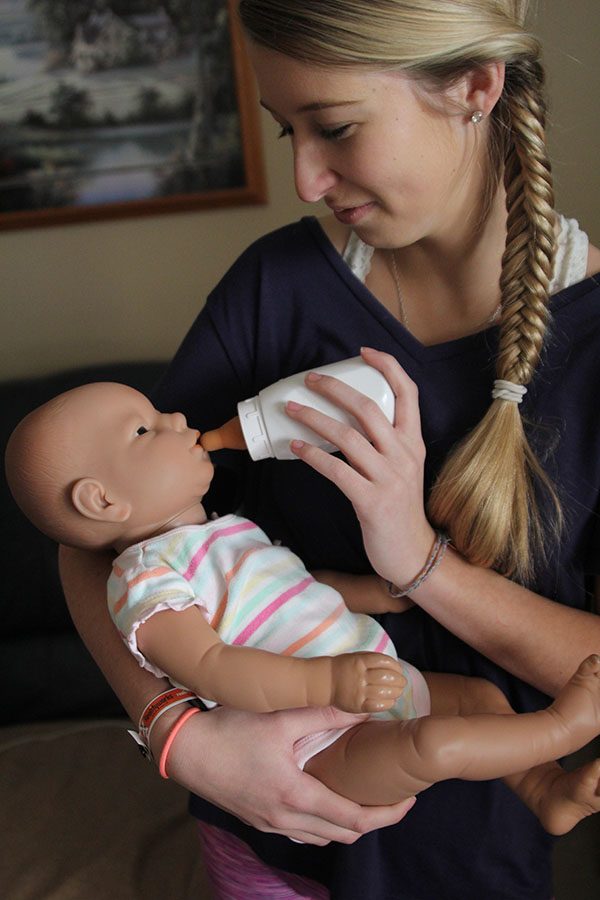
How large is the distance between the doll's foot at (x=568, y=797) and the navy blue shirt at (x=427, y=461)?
125 millimetres

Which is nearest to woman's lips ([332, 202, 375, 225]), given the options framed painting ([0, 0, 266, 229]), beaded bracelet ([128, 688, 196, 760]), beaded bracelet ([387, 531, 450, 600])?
beaded bracelet ([387, 531, 450, 600])

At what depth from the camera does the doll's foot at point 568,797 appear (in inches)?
34.3

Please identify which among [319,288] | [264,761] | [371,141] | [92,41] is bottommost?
[264,761]

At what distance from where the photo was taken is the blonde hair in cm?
90

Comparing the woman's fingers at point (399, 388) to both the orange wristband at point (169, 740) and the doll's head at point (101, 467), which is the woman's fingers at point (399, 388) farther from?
the orange wristband at point (169, 740)

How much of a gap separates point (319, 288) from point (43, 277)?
4.59 ft

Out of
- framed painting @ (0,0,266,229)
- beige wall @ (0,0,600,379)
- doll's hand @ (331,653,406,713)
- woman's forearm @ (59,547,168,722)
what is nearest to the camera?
doll's hand @ (331,653,406,713)

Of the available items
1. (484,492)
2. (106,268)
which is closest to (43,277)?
(106,268)

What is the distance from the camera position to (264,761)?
3.09 ft

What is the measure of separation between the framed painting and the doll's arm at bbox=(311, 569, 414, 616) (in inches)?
54.8

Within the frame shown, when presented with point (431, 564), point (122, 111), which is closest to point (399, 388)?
point (431, 564)

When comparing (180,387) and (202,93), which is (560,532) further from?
(202,93)

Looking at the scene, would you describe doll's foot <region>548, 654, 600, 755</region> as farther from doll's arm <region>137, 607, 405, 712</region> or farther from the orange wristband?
the orange wristband

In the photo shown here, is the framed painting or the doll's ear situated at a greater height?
the framed painting
